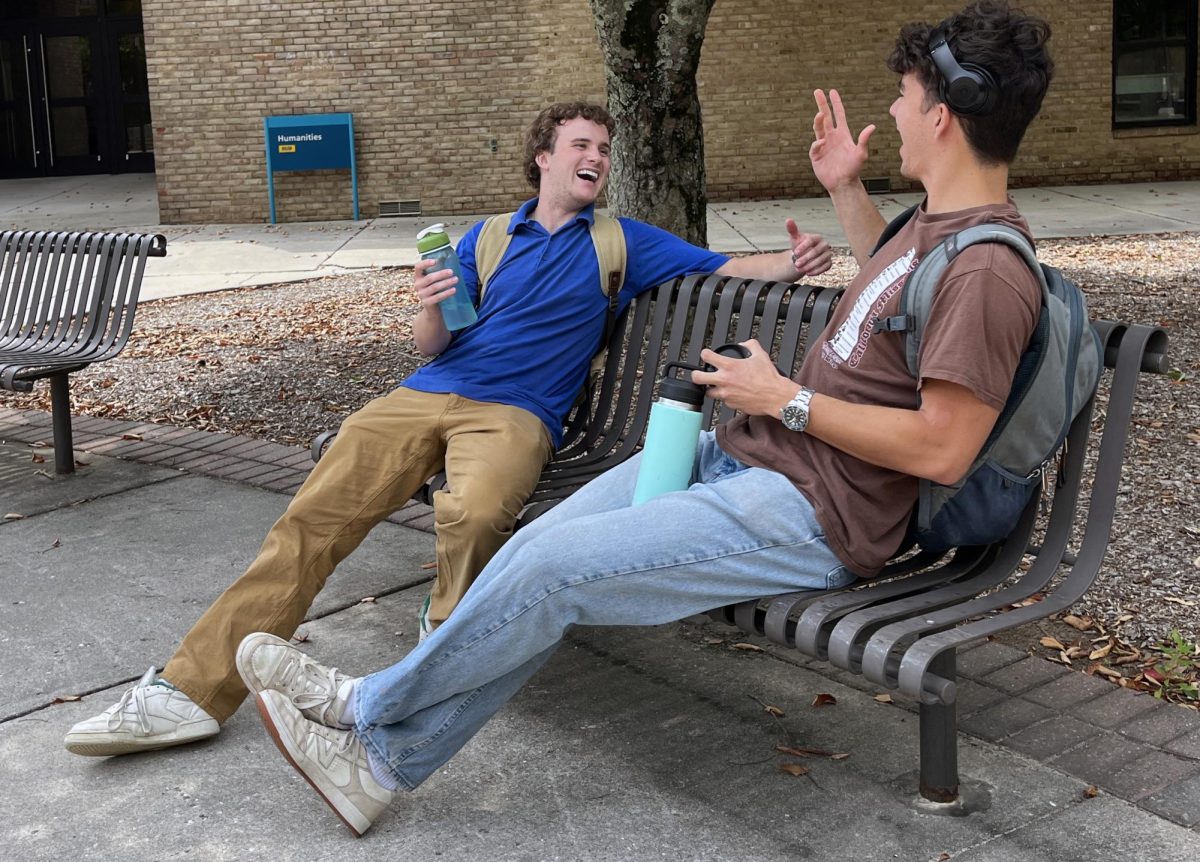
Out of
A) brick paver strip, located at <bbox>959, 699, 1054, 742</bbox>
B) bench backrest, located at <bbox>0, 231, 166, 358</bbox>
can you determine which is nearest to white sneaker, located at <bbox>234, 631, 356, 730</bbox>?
brick paver strip, located at <bbox>959, 699, 1054, 742</bbox>

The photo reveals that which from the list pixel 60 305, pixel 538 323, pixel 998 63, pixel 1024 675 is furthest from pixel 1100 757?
pixel 60 305

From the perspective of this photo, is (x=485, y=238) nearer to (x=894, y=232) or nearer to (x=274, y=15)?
(x=894, y=232)

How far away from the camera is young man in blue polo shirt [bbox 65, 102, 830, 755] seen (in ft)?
11.3

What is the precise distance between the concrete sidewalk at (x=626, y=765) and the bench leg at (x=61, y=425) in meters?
1.42

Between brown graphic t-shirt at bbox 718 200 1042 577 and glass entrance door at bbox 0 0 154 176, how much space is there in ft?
65.2

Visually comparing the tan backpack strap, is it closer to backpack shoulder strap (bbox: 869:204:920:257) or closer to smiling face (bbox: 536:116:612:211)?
smiling face (bbox: 536:116:612:211)

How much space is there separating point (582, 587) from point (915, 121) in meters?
1.15

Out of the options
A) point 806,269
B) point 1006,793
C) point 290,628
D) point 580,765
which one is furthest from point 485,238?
point 1006,793

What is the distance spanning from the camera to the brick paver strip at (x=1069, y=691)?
3.50 meters

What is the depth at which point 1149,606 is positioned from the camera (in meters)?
4.07

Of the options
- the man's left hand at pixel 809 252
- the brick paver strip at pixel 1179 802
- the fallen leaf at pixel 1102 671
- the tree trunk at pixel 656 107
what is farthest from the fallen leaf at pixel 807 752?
the tree trunk at pixel 656 107

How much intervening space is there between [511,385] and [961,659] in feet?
4.72

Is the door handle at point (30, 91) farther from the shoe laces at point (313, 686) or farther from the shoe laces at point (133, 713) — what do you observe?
the shoe laces at point (313, 686)

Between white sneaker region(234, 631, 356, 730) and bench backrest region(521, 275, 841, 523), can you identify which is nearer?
white sneaker region(234, 631, 356, 730)
